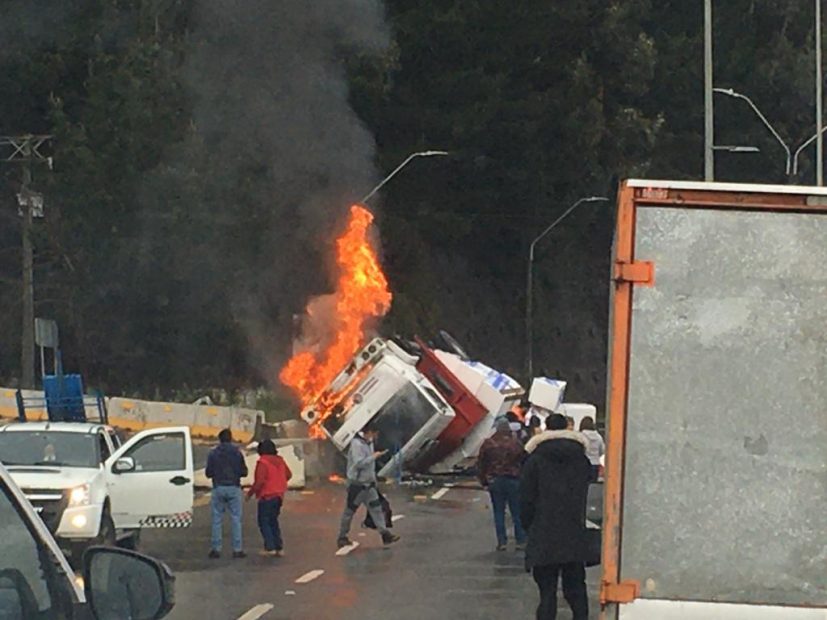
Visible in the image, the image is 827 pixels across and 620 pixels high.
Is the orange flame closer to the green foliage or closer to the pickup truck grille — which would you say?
the green foliage

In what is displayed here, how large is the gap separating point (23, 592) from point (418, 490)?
31.0 m

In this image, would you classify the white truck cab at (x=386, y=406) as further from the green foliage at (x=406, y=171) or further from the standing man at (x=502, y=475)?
the standing man at (x=502, y=475)

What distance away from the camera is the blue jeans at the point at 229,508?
2142cm

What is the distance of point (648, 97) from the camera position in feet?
217

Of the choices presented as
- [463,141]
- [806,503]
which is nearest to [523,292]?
[463,141]

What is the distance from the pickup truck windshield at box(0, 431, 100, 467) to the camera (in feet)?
65.0

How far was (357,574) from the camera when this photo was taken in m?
19.1

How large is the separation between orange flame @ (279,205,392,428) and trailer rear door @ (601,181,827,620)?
103 ft

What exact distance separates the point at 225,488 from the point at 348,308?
23.0m

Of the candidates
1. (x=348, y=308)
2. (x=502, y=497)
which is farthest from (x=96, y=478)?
(x=348, y=308)

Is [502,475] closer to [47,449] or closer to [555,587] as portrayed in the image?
[47,449]

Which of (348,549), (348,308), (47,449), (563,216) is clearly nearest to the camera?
(47,449)

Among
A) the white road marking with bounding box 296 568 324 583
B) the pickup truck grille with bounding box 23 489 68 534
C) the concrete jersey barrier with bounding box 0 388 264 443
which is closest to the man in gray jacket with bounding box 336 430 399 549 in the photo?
the white road marking with bounding box 296 568 324 583

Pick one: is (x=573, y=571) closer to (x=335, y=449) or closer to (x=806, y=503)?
(x=806, y=503)
